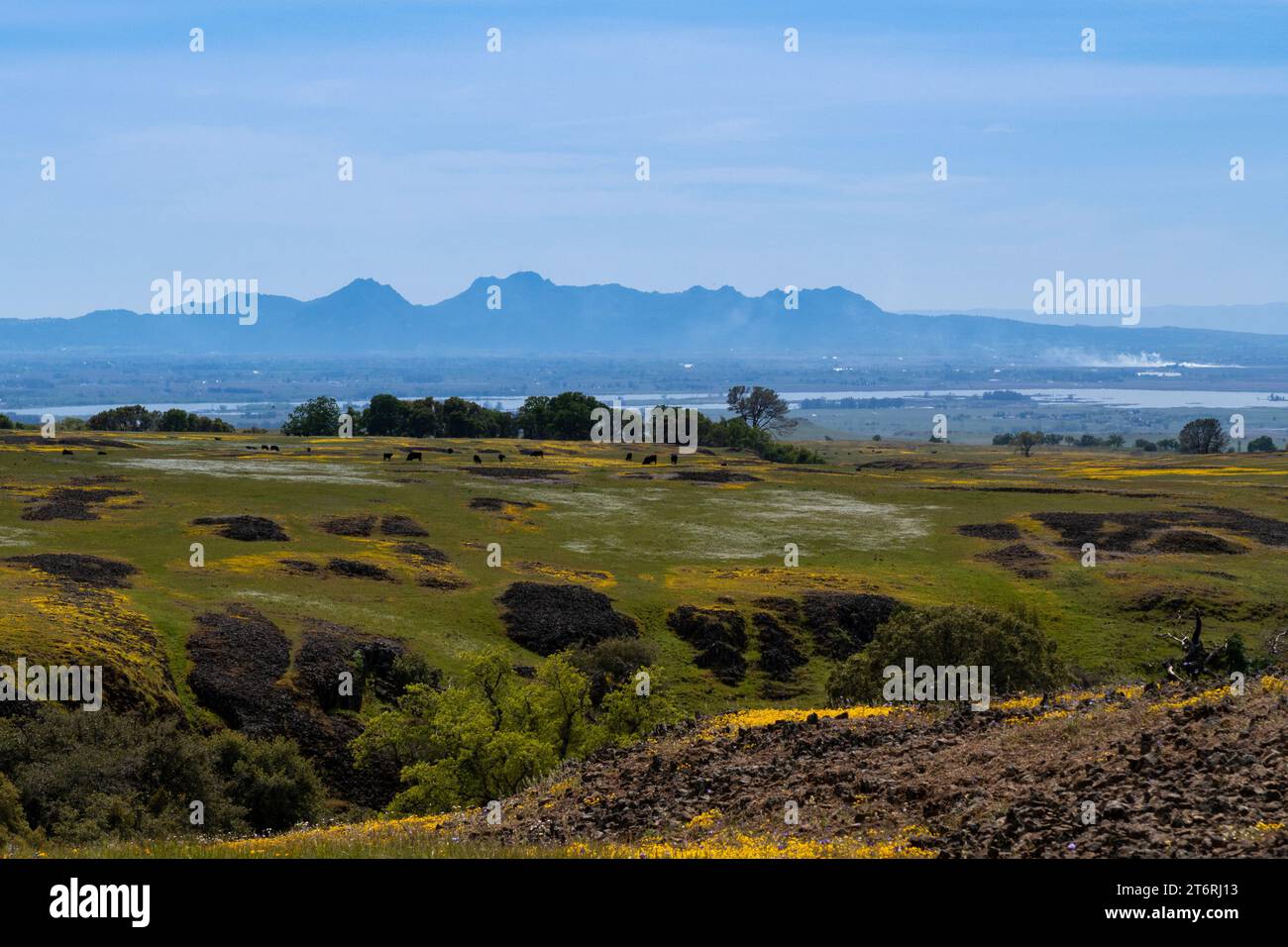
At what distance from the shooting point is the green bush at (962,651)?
A: 145 feet

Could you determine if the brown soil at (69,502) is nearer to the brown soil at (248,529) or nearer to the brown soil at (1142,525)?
the brown soil at (248,529)

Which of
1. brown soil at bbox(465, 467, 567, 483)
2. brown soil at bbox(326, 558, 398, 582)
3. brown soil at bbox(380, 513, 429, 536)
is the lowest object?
brown soil at bbox(326, 558, 398, 582)

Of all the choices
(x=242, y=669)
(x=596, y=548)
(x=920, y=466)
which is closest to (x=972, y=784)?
(x=242, y=669)

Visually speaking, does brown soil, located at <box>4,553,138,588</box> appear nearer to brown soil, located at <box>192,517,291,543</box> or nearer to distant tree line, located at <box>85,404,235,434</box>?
brown soil, located at <box>192,517,291,543</box>

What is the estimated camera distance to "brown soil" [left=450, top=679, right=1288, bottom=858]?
1712cm

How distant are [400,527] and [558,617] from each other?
77.7 ft

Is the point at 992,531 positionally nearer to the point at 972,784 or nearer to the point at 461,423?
the point at 972,784

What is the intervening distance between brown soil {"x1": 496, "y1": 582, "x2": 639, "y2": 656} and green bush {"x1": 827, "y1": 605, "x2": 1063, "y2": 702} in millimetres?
14267

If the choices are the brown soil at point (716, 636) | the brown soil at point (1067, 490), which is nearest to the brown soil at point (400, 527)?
the brown soil at point (716, 636)

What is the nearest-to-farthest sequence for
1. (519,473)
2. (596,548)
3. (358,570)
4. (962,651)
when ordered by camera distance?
1. (962,651)
2. (358,570)
3. (596,548)
4. (519,473)

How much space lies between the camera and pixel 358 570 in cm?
6600

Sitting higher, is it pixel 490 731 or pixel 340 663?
pixel 490 731

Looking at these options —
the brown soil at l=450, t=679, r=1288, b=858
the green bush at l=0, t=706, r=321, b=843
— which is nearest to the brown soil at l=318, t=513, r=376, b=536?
the green bush at l=0, t=706, r=321, b=843
